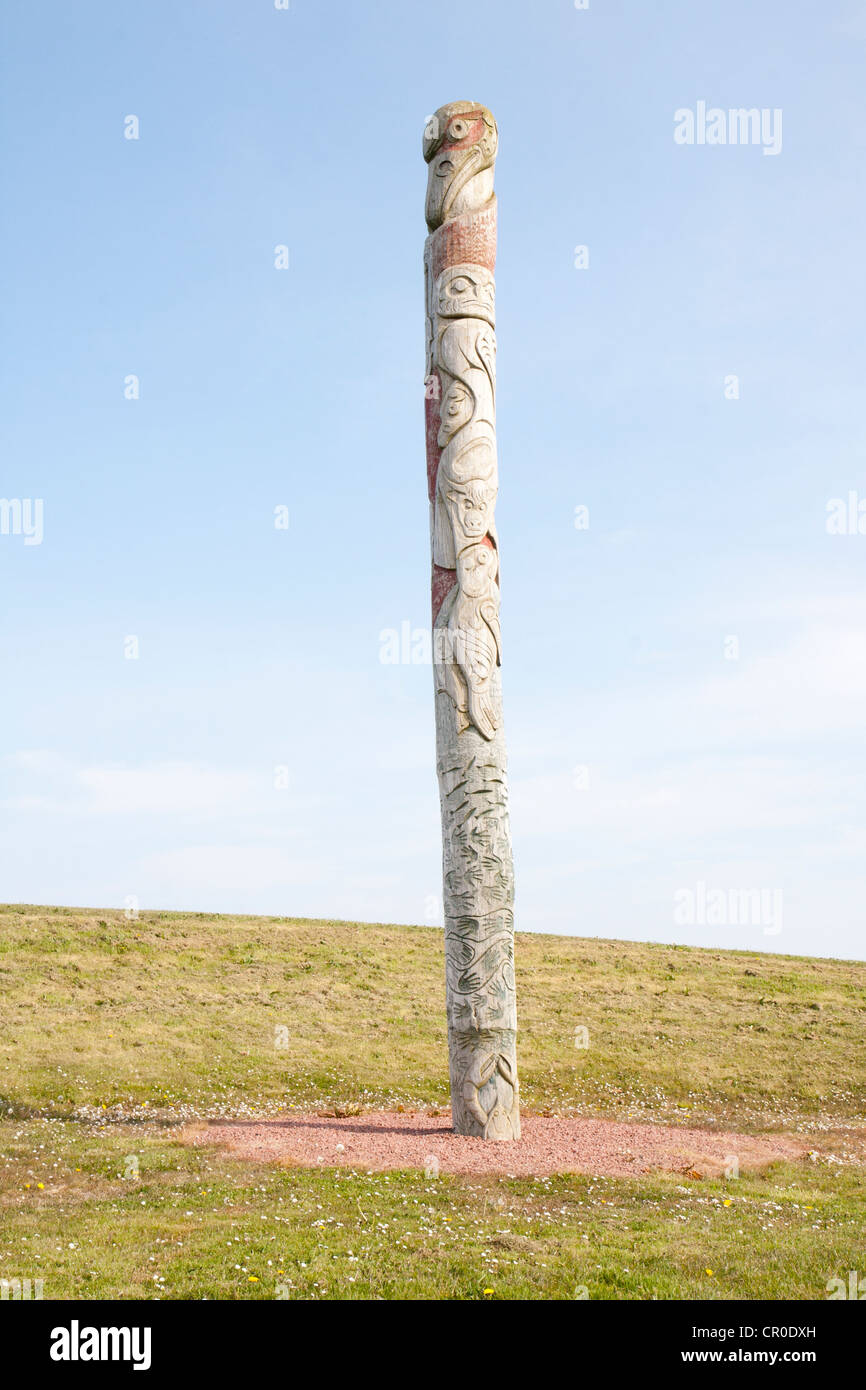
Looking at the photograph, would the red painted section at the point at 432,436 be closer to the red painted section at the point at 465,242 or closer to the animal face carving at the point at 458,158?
the red painted section at the point at 465,242

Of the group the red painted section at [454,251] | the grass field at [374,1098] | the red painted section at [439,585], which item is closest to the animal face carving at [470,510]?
the red painted section at [439,585]

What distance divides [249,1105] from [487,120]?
19.7 meters

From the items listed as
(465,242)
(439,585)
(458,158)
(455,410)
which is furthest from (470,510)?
(458,158)

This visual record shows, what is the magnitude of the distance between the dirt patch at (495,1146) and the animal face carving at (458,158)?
1606cm

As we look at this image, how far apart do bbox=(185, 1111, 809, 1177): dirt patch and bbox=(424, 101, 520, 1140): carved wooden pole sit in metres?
1.04

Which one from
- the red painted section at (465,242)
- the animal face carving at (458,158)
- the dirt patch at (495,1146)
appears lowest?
the dirt patch at (495,1146)

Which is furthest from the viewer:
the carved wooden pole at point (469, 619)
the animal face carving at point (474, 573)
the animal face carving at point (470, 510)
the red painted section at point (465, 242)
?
the red painted section at point (465, 242)

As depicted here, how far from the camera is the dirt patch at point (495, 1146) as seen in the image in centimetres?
1482

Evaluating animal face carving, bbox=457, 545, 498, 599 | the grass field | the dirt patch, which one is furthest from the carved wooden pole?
the grass field

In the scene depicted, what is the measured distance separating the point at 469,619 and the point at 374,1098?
10878 mm

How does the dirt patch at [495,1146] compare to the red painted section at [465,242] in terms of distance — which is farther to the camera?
the red painted section at [465,242]

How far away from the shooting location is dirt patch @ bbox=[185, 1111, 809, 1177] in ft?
48.6
